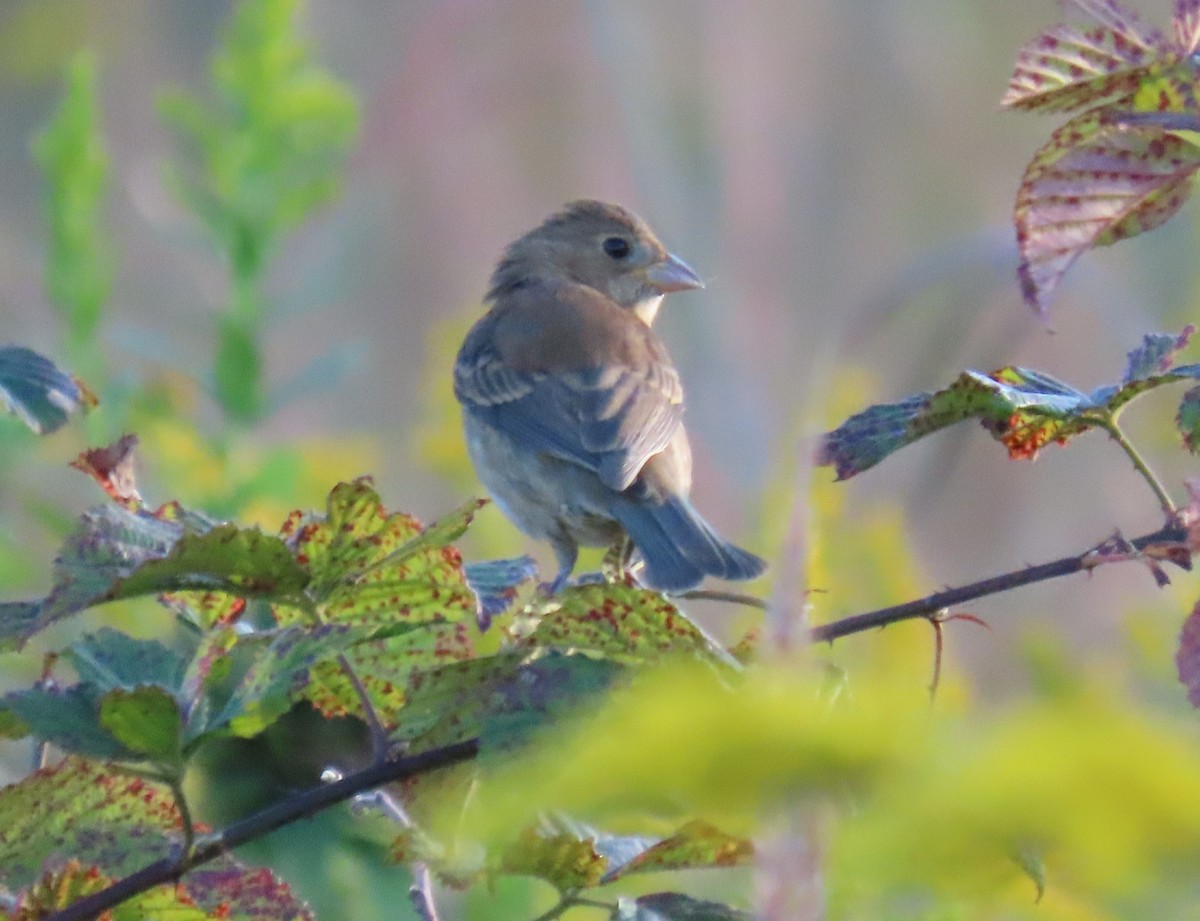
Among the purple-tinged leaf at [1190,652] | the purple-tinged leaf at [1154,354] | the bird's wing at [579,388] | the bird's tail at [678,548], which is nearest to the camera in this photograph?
the purple-tinged leaf at [1190,652]

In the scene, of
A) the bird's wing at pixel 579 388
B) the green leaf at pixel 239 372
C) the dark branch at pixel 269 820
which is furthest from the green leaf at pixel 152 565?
the green leaf at pixel 239 372

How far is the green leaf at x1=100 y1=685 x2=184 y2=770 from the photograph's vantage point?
0.90 m

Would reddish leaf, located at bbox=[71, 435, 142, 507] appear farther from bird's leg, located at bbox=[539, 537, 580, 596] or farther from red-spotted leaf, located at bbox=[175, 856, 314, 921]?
bird's leg, located at bbox=[539, 537, 580, 596]

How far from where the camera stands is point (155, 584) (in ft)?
2.97

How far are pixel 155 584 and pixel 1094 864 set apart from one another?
26.4 inches

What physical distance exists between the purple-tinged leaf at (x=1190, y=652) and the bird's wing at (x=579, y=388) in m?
1.58

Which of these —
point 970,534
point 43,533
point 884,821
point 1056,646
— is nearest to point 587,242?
point 43,533

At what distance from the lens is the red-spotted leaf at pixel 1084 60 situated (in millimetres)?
1146

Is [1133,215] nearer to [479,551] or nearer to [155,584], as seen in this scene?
[155,584]

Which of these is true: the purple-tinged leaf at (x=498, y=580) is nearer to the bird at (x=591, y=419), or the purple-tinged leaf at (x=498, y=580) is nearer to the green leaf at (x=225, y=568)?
the green leaf at (x=225, y=568)

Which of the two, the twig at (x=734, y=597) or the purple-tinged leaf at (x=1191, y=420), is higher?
the twig at (x=734, y=597)

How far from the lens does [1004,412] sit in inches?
44.4

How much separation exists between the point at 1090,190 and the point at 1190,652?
341 mm

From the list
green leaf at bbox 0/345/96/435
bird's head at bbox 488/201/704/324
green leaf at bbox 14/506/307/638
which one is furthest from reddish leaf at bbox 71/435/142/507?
bird's head at bbox 488/201/704/324
